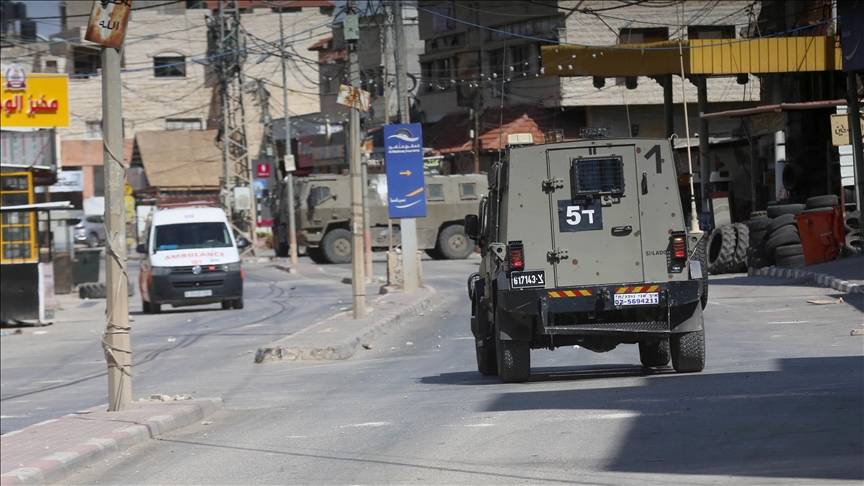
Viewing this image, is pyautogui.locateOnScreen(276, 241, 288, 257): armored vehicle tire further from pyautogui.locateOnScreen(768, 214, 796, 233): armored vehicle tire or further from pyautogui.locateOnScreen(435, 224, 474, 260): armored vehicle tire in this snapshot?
pyautogui.locateOnScreen(768, 214, 796, 233): armored vehicle tire

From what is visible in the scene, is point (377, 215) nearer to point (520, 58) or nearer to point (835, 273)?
point (520, 58)

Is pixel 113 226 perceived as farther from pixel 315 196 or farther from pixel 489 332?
pixel 315 196

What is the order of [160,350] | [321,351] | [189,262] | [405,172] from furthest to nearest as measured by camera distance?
[189,262]
[405,172]
[160,350]
[321,351]

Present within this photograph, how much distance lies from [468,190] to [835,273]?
21205mm

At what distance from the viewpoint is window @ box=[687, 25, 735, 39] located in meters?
34.0

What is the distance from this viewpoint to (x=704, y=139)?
30141mm

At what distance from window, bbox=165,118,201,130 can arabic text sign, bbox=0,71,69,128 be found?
40301mm

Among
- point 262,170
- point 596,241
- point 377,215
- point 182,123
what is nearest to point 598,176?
point 596,241

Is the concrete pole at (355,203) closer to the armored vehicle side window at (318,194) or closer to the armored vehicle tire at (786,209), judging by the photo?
the armored vehicle tire at (786,209)

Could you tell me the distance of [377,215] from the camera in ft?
132

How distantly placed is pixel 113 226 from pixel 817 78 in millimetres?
25635

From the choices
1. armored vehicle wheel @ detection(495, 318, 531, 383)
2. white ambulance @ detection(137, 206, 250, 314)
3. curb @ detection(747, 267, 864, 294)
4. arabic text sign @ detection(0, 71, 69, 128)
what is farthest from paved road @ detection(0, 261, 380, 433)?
curb @ detection(747, 267, 864, 294)

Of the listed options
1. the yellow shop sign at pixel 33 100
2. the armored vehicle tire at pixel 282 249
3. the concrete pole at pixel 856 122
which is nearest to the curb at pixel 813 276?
the concrete pole at pixel 856 122

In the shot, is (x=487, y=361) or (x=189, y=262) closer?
(x=487, y=361)
